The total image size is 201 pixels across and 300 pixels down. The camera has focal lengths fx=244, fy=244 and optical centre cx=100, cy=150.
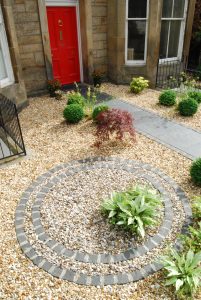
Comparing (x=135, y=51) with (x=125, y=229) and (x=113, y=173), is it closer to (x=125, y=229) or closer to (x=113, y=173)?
(x=113, y=173)

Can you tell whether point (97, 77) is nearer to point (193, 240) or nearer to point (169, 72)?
point (169, 72)

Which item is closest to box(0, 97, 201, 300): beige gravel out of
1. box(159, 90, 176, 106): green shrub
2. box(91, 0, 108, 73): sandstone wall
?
box(159, 90, 176, 106): green shrub

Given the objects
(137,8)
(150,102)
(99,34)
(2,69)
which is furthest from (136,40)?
(2,69)

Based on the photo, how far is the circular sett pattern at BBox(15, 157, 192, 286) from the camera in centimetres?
292

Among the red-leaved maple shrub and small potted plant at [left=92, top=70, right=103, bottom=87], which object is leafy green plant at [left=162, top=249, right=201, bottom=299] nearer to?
the red-leaved maple shrub

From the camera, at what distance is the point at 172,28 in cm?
958

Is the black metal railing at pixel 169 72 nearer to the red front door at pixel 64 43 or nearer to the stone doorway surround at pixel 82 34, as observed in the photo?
the stone doorway surround at pixel 82 34

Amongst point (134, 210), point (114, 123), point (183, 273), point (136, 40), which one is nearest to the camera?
point (183, 273)

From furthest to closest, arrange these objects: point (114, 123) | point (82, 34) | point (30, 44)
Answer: point (82, 34), point (30, 44), point (114, 123)

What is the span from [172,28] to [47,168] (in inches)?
314

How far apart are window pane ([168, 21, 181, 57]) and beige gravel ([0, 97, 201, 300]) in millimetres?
5241

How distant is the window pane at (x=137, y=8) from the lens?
28.1ft

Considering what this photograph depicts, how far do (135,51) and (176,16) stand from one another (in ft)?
6.81

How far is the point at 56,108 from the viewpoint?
7.76m
